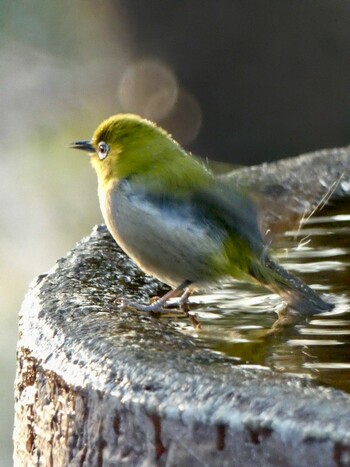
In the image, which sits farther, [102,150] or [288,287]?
[102,150]

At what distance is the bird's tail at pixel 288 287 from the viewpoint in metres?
2.62

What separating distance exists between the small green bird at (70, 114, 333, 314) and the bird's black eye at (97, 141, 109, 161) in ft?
0.70

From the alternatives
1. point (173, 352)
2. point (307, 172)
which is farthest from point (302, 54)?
point (173, 352)

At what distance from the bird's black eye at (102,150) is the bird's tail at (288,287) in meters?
0.58

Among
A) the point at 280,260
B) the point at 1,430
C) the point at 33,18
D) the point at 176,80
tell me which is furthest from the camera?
the point at 33,18

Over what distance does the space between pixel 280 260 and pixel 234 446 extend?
1454 mm

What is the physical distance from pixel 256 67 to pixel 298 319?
5433 millimetres

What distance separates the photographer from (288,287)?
272cm

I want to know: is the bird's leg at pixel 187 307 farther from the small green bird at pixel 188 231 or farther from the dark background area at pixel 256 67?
the dark background area at pixel 256 67

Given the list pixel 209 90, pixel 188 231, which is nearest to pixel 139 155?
pixel 188 231

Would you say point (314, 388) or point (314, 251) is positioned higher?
point (314, 251)

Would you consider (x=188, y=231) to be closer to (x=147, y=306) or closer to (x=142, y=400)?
(x=147, y=306)

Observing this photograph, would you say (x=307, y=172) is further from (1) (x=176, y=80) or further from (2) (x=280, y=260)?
(1) (x=176, y=80)

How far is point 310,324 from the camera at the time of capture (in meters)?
2.50
